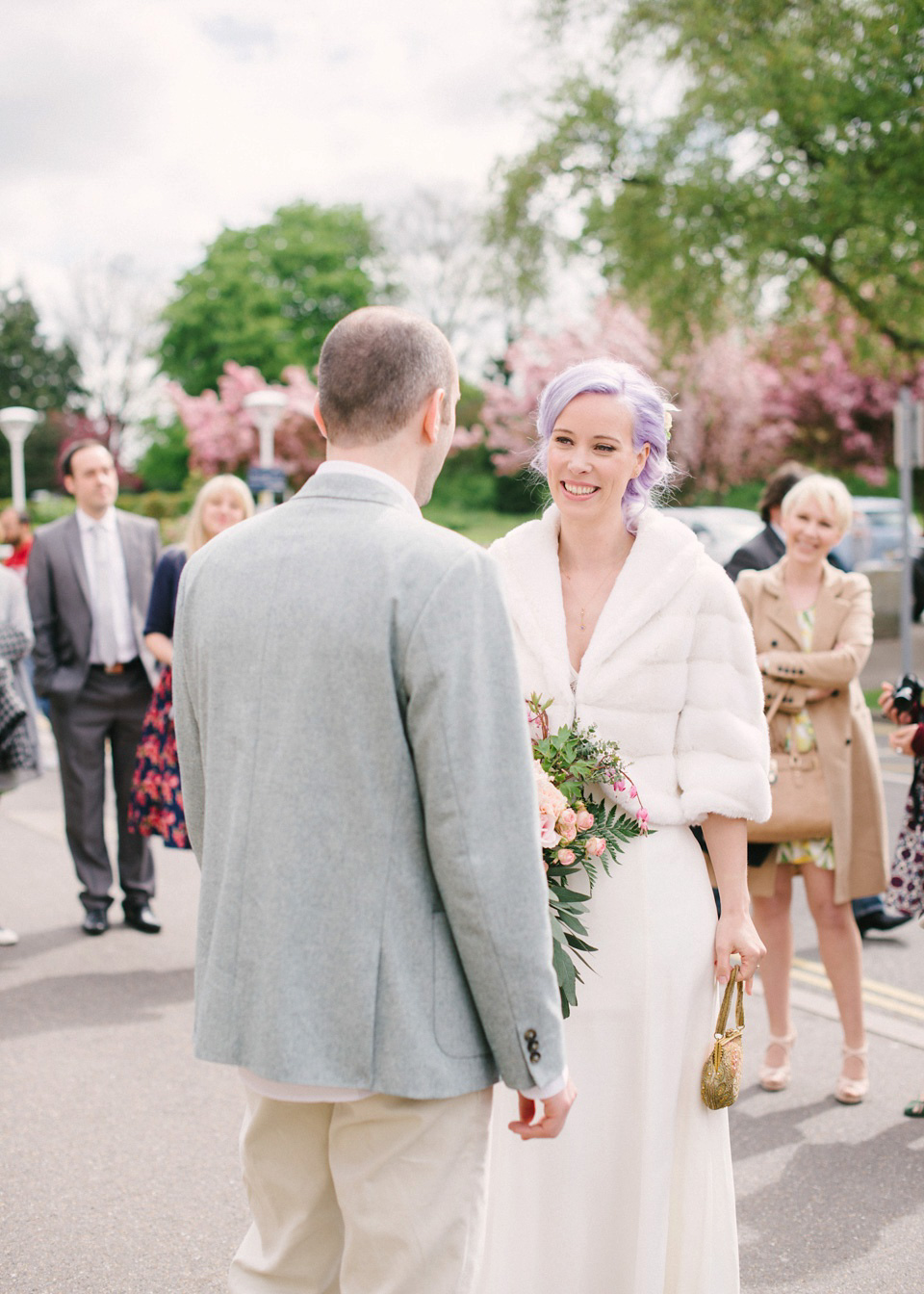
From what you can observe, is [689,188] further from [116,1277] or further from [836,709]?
[116,1277]

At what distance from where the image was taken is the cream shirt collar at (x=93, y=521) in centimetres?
605

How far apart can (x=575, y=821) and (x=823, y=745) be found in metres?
2.09

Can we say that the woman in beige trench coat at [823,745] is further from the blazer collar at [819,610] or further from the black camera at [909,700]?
→ the black camera at [909,700]

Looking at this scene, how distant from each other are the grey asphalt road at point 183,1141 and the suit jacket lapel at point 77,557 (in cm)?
169

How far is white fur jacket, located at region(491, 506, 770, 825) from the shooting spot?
8.29 ft

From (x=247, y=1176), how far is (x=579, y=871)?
0.87 metres

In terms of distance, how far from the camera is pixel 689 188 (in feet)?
43.3

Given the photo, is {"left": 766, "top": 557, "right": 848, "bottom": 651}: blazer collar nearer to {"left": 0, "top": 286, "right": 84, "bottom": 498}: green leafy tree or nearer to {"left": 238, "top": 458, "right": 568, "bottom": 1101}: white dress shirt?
{"left": 238, "top": 458, "right": 568, "bottom": 1101}: white dress shirt

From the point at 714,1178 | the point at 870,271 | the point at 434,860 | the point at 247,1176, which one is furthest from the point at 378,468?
the point at 870,271

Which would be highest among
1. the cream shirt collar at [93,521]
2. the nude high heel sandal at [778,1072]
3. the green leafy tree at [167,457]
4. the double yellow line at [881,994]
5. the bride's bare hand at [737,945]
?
the green leafy tree at [167,457]

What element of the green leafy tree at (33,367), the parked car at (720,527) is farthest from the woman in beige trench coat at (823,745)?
the green leafy tree at (33,367)

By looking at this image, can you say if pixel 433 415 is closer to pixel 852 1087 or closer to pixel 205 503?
pixel 852 1087

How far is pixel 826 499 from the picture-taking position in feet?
14.1

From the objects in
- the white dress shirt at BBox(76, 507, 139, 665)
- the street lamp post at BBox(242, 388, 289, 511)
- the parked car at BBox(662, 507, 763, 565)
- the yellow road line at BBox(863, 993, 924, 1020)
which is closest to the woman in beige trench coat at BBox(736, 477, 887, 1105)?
the yellow road line at BBox(863, 993, 924, 1020)
